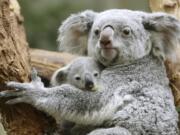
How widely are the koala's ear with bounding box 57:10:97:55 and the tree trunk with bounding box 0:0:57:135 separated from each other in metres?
0.87

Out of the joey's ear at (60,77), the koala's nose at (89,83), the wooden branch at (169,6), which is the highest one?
the wooden branch at (169,6)

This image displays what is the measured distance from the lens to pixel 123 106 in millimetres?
4797

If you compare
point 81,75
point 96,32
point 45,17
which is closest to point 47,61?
point 96,32

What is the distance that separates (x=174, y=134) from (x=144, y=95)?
1.34ft

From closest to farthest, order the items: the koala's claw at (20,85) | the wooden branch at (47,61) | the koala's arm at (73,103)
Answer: the koala's claw at (20,85)
the koala's arm at (73,103)
the wooden branch at (47,61)

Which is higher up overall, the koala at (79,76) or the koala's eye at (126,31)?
the koala's eye at (126,31)

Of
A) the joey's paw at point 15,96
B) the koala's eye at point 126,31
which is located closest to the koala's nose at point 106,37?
the koala's eye at point 126,31

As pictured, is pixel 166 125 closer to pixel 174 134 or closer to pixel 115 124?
pixel 174 134

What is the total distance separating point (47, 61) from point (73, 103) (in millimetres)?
1292

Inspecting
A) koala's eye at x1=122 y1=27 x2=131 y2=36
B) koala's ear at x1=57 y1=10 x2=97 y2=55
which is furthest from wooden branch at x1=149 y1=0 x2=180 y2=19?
koala's eye at x1=122 y1=27 x2=131 y2=36

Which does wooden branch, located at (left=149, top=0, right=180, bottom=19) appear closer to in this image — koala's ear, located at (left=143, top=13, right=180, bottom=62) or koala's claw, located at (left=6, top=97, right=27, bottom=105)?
koala's ear, located at (left=143, top=13, right=180, bottom=62)

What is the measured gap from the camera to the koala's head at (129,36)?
497 cm

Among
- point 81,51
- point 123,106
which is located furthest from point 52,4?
point 123,106

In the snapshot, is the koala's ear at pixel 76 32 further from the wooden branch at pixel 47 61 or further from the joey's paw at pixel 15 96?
the joey's paw at pixel 15 96
